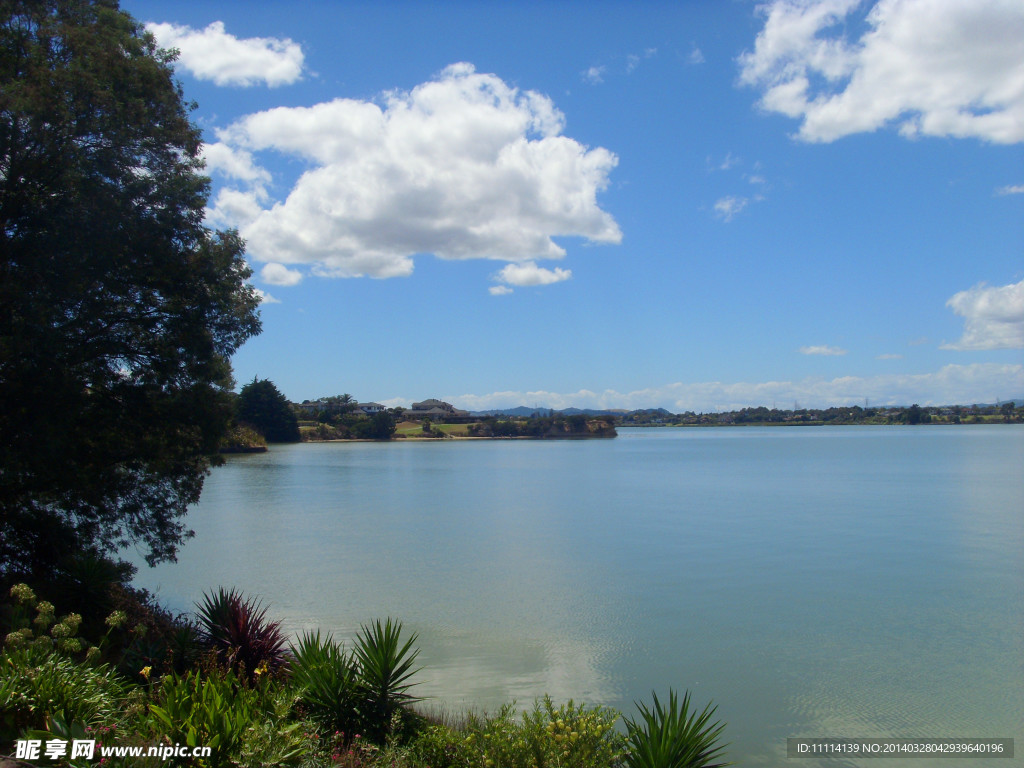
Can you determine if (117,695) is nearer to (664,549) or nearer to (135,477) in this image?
(135,477)

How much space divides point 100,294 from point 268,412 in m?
97.5

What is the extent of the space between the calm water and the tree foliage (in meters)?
67.1

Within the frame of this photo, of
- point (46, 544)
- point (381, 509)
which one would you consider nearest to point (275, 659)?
point (46, 544)

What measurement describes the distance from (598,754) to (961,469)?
59.8 metres

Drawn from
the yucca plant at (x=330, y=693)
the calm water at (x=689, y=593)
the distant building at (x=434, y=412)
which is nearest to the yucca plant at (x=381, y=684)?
the yucca plant at (x=330, y=693)

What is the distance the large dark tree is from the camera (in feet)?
37.0

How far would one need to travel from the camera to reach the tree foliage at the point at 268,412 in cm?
10112

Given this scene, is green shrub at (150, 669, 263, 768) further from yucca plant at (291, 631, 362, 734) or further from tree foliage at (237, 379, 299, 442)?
tree foliage at (237, 379, 299, 442)

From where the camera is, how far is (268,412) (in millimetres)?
104500

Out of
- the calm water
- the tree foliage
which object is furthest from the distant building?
the calm water

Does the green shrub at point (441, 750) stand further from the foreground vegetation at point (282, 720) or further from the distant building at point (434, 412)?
the distant building at point (434, 412)

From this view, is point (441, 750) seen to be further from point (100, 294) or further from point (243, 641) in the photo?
point (100, 294)

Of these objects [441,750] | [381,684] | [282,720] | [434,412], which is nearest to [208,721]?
[282,720]

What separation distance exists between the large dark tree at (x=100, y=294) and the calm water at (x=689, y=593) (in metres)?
4.14
